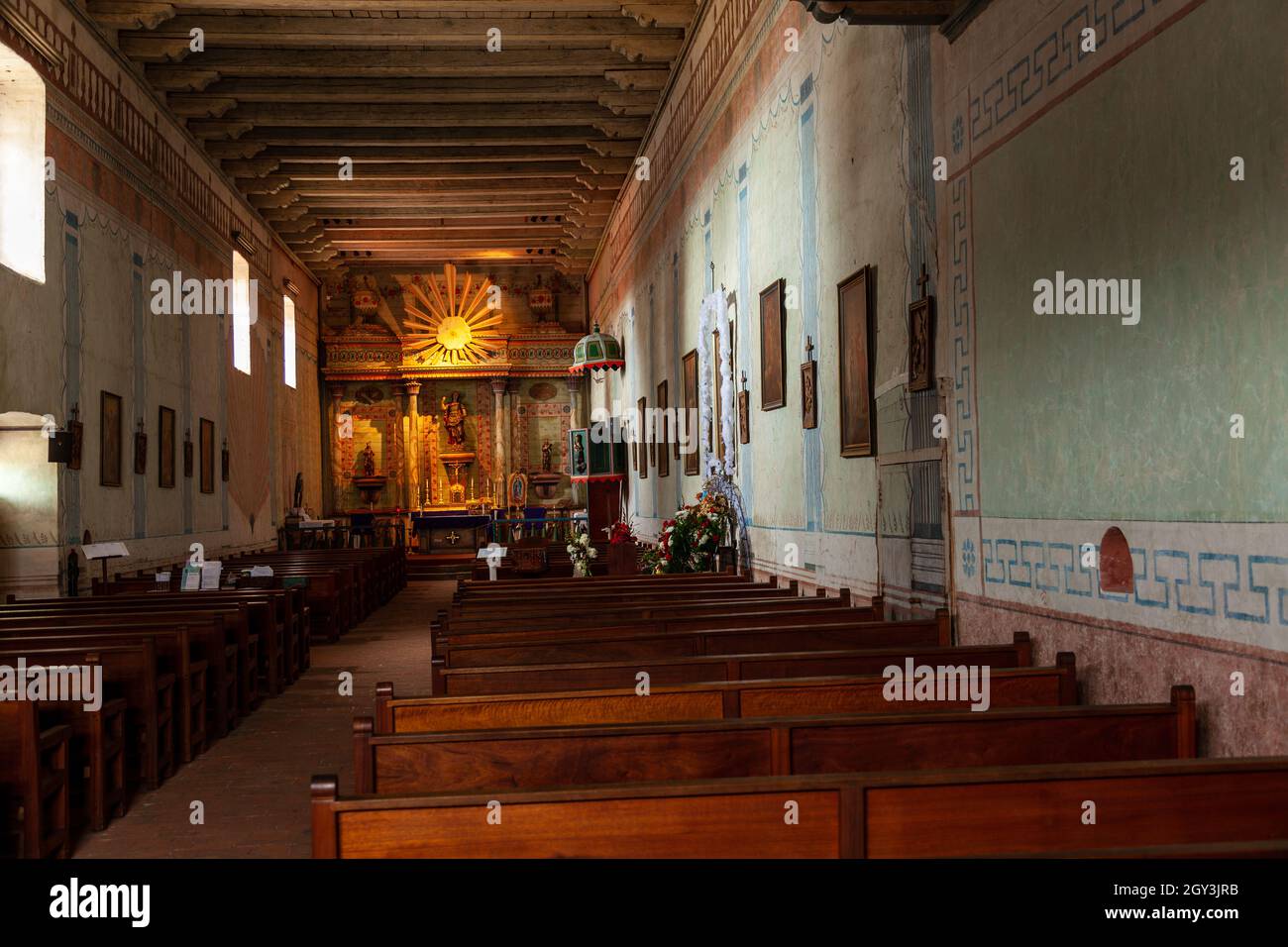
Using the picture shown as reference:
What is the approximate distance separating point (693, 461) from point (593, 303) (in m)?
11.5

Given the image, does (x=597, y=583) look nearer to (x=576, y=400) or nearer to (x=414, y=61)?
(x=414, y=61)

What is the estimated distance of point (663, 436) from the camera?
45.0 ft

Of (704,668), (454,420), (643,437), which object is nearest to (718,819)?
(704,668)

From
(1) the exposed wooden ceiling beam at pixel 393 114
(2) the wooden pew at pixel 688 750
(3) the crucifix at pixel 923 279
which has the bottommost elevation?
(2) the wooden pew at pixel 688 750

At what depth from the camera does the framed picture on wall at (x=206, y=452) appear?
14281 mm

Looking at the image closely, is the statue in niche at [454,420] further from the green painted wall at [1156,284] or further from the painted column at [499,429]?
the green painted wall at [1156,284]

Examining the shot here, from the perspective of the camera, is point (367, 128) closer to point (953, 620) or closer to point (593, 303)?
point (593, 303)

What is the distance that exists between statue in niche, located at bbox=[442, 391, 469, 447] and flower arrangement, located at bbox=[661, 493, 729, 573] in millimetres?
13925

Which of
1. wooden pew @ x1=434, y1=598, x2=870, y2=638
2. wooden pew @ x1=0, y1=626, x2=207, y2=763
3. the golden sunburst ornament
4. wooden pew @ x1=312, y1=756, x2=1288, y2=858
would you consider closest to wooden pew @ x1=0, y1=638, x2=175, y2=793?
wooden pew @ x1=0, y1=626, x2=207, y2=763

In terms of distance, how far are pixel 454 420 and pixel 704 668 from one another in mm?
19639

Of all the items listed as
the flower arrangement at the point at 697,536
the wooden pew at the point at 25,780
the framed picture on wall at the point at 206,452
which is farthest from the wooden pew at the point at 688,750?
the framed picture on wall at the point at 206,452

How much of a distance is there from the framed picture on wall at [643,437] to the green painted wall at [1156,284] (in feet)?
34.2

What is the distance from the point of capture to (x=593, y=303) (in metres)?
22.8

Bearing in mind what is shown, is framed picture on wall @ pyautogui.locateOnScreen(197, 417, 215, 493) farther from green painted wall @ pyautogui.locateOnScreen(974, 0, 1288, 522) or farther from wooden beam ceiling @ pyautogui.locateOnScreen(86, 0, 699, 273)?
green painted wall @ pyautogui.locateOnScreen(974, 0, 1288, 522)
